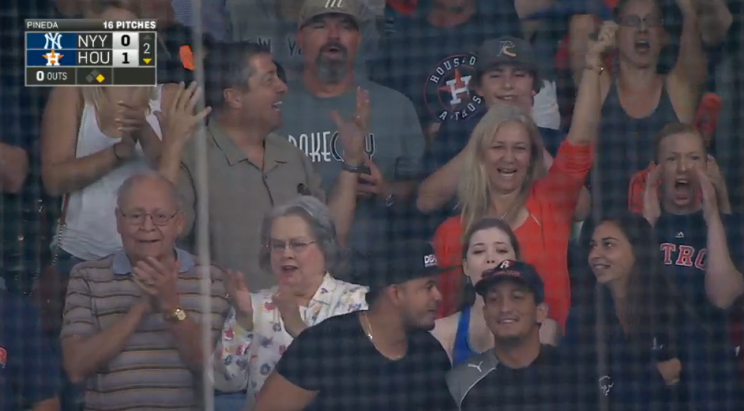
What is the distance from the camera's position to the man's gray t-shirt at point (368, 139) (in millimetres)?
4539

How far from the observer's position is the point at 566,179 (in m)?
4.56

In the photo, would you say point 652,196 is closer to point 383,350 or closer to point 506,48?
point 506,48

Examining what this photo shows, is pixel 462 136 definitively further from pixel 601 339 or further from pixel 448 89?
pixel 601 339

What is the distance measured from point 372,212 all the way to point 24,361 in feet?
4.60

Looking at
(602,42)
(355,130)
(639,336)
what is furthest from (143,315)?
(602,42)

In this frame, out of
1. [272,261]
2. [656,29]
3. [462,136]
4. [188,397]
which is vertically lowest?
[188,397]

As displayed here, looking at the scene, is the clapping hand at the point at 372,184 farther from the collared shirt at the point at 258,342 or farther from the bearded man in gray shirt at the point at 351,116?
the collared shirt at the point at 258,342

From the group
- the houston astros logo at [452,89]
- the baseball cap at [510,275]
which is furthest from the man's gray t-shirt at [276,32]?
the baseball cap at [510,275]

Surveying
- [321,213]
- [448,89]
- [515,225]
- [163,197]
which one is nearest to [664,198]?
[515,225]

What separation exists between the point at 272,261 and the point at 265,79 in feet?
2.23

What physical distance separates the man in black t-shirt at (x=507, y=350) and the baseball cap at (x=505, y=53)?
2.44ft

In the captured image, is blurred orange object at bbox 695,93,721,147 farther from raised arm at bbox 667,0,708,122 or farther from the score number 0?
the score number 0

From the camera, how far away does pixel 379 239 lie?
455 centimetres

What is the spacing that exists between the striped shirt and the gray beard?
2.68 ft
